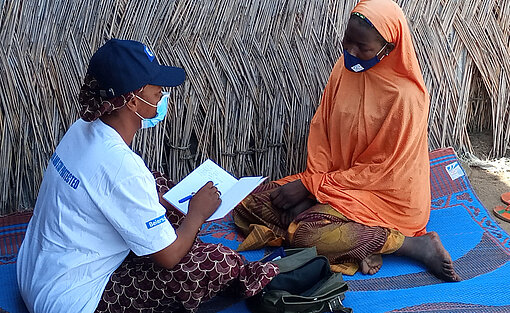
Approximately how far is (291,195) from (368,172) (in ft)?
1.34

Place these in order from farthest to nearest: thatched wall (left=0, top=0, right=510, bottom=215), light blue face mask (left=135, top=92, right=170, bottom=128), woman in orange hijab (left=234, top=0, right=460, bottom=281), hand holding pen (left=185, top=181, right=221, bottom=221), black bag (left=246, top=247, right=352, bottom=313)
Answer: thatched wall (left=0, top=0, right=510, bottom=215) < woman in orange hijab (left=234, top=0, right=460, bottom=281) < black bag (left=246, top=247, right=352, bottom=313) < hand holding pen (left=185, top=181, right=221, bottom=221) < light blue face mask (left=135, top=92, right=170, bottom=128)

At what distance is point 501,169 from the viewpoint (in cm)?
427

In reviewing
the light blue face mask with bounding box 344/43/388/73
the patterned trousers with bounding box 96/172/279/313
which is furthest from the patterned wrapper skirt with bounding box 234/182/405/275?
the light blue face mask with bounding box 344/43/388/73

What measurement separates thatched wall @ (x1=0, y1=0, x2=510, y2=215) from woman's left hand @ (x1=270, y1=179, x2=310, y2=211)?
55 centimetres

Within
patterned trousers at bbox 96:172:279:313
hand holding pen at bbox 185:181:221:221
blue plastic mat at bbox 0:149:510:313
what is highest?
hand holding pen at bbox 185:181:221:221

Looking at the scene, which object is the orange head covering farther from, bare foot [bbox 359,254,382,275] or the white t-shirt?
the white t-shirt

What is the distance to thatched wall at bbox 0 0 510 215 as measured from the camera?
3.40 meters

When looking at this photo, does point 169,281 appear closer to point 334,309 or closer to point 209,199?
point 209,199

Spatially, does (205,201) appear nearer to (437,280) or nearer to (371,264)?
(371,264)

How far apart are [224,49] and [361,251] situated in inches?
58.2

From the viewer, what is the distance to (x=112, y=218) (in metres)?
2.04

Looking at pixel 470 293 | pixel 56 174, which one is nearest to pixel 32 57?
pixel 56 174

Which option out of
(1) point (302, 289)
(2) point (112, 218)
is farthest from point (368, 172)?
(2) point (112, 218)

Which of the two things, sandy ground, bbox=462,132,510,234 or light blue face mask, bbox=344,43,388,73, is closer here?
light blue face mask, bbox=344,43,388,73
